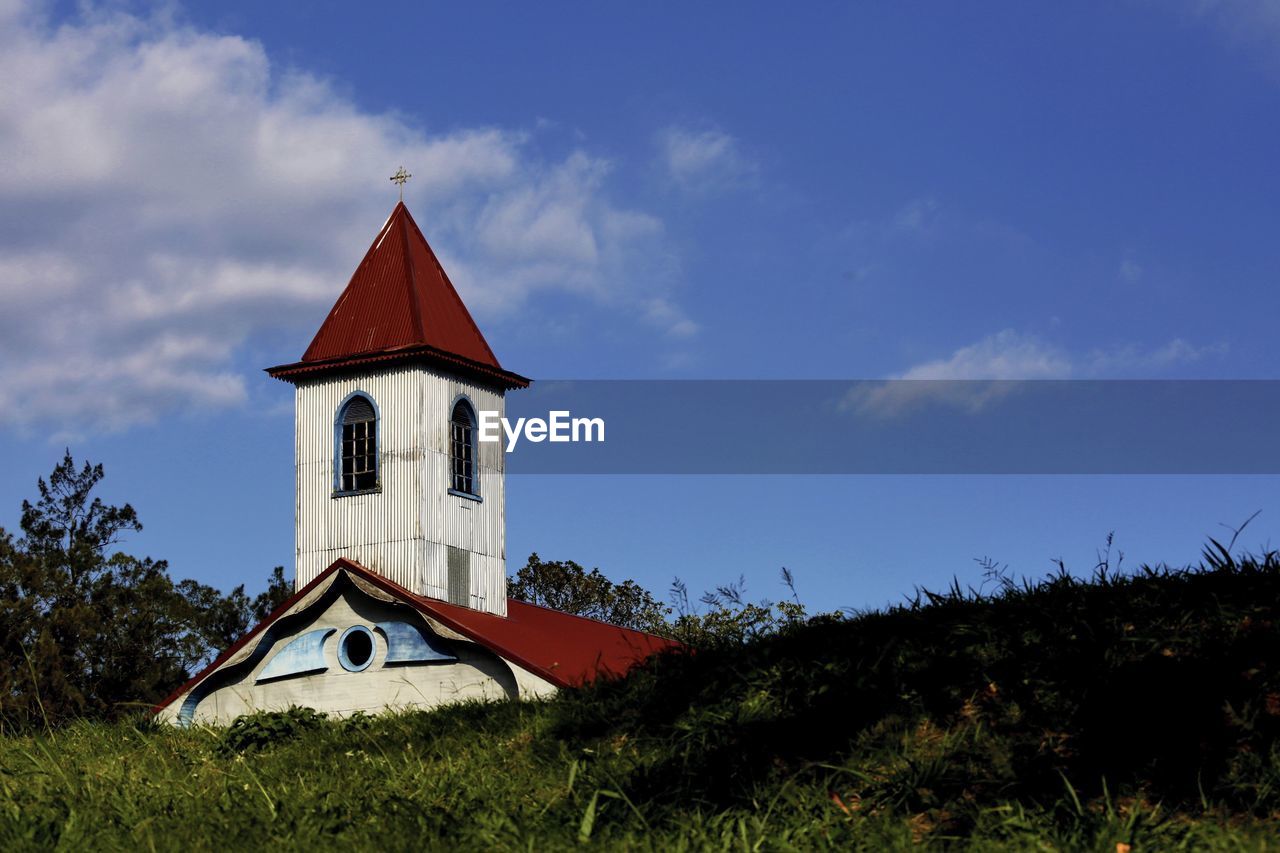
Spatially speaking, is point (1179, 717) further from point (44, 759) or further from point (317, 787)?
point (44, 759)

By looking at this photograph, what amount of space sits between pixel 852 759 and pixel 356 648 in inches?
661

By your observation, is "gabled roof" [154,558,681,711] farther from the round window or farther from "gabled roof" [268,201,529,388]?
"gabled roof" [268,201,529,388]

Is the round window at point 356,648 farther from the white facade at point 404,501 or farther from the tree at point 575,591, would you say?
the tree at point 575,591

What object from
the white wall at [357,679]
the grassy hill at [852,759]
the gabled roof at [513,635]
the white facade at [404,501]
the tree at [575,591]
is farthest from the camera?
the tree at [575,591]

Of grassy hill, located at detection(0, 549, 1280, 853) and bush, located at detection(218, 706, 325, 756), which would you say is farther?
bush, located at detection(218, 706, 325, 756)

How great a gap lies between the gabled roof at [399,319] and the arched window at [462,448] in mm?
760

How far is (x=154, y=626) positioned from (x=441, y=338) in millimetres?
18786

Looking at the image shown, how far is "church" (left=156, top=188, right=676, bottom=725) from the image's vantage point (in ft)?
72.9

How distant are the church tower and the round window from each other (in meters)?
1.02

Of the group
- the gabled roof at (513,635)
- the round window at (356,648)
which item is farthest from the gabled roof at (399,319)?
the round window at (356,648)

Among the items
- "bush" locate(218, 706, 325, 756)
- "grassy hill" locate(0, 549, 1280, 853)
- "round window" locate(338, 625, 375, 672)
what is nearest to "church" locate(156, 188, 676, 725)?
"round window" locate(338, 625, 375, 672)

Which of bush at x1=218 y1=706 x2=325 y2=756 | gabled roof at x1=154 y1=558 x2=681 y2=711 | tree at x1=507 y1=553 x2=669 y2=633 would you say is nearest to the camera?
bush at x1=218 y1=706 x2=325 y2=756

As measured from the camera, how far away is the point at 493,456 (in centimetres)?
2541

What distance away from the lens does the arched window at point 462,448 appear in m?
24.5
